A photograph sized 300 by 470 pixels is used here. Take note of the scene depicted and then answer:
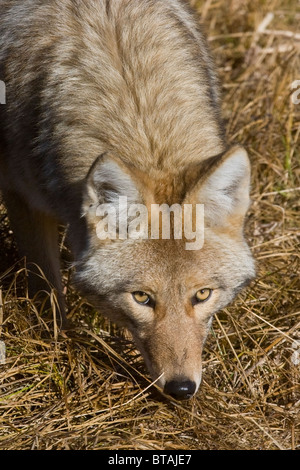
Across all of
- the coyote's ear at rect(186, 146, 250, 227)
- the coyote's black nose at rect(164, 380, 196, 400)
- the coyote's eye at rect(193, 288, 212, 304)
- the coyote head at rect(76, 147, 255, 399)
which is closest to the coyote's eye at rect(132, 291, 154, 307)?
the coyote head at rect(76, 147, 255, 399)

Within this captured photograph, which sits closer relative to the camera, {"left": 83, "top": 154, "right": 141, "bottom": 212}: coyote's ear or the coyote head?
{"left": 83, "top": 154, "right": 141, "bottom": 212}: coyote's ear

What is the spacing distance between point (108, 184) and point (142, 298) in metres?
0.69

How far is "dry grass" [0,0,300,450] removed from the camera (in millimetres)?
4559

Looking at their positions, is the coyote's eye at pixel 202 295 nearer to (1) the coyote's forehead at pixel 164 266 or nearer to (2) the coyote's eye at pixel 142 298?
(1) the coyote's forehead at pixel 164 266

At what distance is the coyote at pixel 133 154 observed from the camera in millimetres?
4305

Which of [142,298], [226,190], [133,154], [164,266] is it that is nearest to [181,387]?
[142,298]

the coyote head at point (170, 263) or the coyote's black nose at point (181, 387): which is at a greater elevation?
the coyote head at point (170, 263)

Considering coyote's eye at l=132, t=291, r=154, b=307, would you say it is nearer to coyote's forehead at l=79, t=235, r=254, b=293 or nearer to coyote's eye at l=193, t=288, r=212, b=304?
coyote's forehead at l=79, t=235, r=254, b=293

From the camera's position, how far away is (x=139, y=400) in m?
4.79

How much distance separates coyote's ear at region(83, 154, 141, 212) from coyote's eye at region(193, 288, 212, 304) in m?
0.64

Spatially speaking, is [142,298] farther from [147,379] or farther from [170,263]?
[147,379]

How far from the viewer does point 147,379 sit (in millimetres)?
4832

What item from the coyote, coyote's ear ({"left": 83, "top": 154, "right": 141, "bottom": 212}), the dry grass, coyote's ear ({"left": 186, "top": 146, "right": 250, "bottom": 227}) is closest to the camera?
coyote's ear ({"left": 83, "top": 154, "right": 141, "bottom": 212})

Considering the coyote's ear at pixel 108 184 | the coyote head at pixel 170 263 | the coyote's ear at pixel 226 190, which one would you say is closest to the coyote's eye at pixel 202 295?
the coyote head at pixel 170 263
